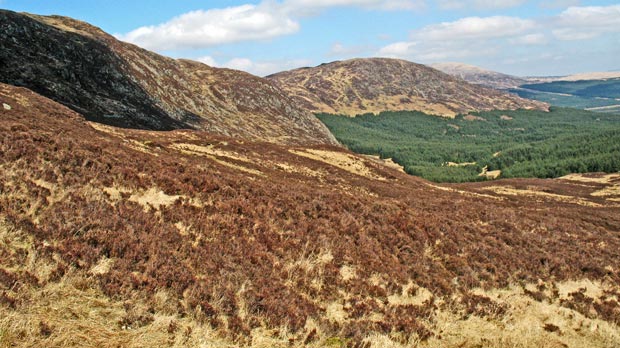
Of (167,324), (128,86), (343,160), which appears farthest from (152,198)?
(128,86)

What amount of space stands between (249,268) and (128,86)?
9667 centimetres

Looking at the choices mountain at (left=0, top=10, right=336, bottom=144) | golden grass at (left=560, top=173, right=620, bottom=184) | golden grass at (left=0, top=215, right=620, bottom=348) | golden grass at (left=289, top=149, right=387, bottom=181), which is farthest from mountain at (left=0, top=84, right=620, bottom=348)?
golden grass at (left=560, top=173, right=620, bottom=184)

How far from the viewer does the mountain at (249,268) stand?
965cm

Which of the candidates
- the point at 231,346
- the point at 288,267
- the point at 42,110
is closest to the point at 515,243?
the point at 288,267

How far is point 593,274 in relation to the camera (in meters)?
19.6

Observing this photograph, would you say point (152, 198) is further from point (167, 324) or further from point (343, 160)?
point (343, 160)

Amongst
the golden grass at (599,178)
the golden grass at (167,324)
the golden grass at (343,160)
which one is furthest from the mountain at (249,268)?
the golden grass at (599,178)

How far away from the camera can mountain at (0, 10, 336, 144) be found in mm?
74938

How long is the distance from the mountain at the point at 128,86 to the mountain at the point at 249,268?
59628 mm

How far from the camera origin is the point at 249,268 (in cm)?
1295

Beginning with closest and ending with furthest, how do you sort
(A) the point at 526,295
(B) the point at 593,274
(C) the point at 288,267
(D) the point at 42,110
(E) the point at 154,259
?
(E) the point at 154,259, (C) the point at 288,267, (A) the point at 526,295, (B) the point at 593,274, (D) the point at 42,110

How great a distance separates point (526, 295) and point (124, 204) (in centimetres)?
1686

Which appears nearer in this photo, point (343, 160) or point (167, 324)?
point (167, 324)

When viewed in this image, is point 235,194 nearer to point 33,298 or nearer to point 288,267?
point 288,267
